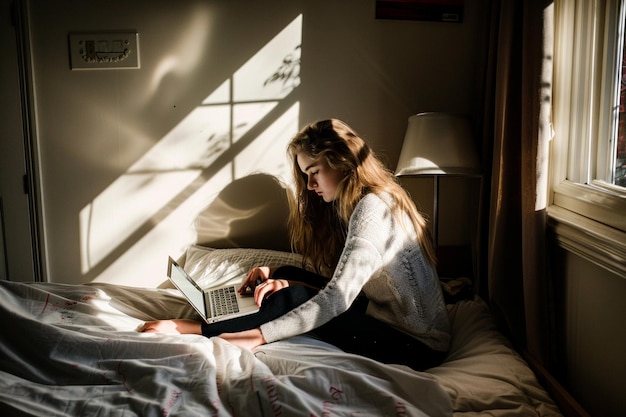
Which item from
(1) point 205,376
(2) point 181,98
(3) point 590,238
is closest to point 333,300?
(1) point 205,376

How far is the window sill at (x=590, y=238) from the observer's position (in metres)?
1.40

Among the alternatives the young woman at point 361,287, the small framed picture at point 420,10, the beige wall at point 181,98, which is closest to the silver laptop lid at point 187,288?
the young woman at point 361,287

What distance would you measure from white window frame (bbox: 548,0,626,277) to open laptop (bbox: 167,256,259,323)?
102cm

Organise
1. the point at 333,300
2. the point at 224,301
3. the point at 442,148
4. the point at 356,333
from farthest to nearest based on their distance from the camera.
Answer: the point at 442,148
the point at 224,301
the point at 356,333
the point at 333,300

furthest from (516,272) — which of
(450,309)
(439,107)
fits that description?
(439,107)

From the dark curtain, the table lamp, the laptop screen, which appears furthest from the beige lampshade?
the laptop screen

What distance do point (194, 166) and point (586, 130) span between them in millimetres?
1605

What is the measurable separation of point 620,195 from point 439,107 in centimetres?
115

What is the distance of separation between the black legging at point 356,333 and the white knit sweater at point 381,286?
46mm

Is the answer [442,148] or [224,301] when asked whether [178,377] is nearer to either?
[224,301]

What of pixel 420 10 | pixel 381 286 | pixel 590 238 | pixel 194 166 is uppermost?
pixel 420 10

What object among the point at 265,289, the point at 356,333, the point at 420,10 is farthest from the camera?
the point at 420,10

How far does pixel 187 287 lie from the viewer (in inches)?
70.7

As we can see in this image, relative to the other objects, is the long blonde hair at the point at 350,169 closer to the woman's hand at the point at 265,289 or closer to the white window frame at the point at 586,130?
the woman's hand at the point at 265,289
